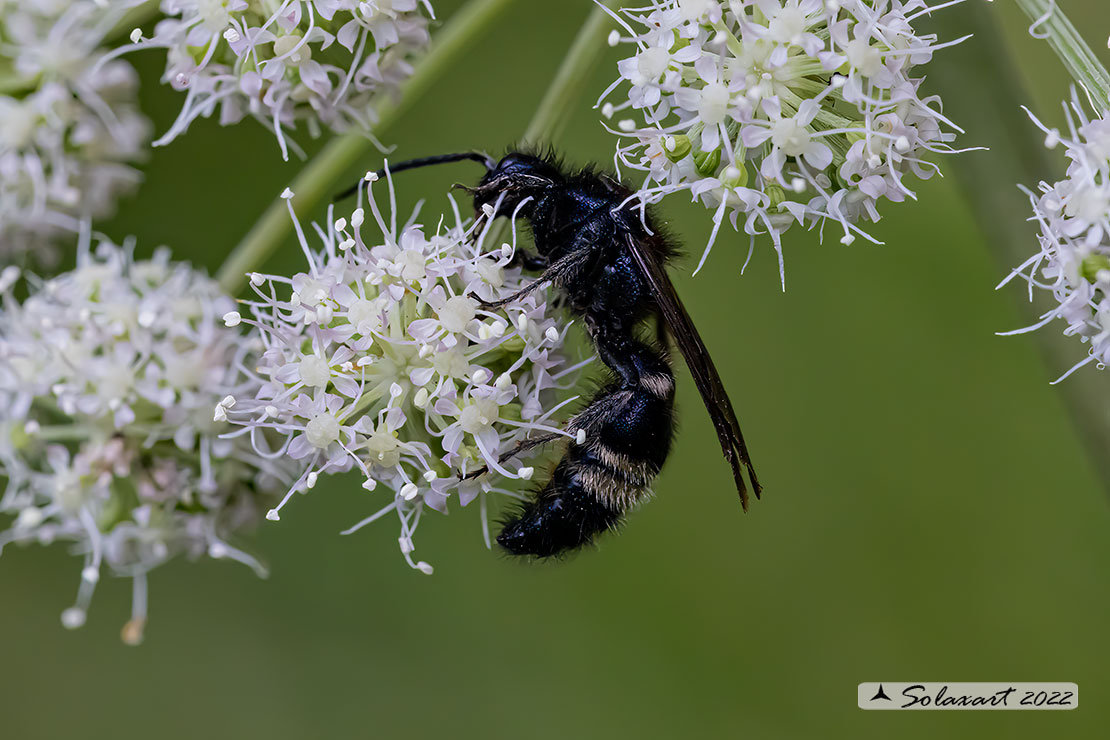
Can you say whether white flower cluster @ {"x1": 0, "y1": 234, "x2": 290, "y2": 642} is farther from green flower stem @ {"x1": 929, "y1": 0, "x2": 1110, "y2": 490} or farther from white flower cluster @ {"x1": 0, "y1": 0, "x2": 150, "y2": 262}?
green flower stem @ {"x1": 929, "y1": 0, "x2": 1110, "y2": 490}

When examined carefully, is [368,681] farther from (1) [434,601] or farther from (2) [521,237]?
(2) [521,237]

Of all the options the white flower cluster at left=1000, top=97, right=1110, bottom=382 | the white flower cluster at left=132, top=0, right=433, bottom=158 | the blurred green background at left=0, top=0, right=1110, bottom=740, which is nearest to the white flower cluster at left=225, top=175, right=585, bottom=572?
the white flower cluster at left=132, top=0, right=433, bottom=158

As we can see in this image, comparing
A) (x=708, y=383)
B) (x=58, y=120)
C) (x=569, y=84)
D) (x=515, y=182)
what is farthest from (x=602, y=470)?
(x=58, y=120)

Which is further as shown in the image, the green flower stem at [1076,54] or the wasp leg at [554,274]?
the wasp leg at [554,274]

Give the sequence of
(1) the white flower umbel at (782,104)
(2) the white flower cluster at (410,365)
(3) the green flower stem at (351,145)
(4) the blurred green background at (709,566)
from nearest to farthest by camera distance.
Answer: (1) the white flower umbel at (782,104) < (2) the white flower cluster at (410,365) < (3) the green flower stem at (351,145) < (4) the blurred green background at (709,566)

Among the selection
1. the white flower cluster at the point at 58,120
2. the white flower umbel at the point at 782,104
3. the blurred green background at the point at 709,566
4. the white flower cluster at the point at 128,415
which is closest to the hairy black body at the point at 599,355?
the white flower umbel at the point at 782,104

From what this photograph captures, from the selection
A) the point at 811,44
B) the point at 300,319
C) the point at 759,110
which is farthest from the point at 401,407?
the point at 811,44

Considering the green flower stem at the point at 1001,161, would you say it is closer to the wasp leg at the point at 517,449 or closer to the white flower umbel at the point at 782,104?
the white flower umbel at the point at 782,104
